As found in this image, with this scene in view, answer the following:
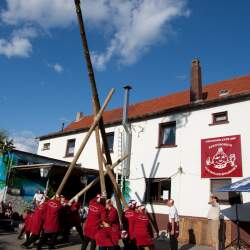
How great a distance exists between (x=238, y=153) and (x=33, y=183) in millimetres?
10925

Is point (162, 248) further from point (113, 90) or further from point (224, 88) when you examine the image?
point (224, 88)

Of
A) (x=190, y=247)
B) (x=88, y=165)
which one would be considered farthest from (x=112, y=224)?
(x=88, y=165)

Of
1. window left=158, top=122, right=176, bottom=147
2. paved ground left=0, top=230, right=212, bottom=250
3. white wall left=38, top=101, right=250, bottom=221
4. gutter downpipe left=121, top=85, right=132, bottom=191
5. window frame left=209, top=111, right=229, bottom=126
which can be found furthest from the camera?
gutter downpipe left=121, top=85, right=132, bottom=191

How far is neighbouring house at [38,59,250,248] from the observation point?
14273mm

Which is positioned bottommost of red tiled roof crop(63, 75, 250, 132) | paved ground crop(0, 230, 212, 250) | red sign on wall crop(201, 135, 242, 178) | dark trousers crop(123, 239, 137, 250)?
paved ground crop(0, 230, 212, 250)

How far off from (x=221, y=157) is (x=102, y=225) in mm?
8282

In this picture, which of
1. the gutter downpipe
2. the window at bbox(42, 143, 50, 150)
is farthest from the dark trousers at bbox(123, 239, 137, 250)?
the window at bbox(42, 143, 50, 150)

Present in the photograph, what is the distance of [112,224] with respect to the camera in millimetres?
8602

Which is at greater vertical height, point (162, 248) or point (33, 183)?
point (33, 183)

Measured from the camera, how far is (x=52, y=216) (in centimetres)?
1037

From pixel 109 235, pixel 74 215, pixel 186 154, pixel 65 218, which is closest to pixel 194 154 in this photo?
pixel 186 154

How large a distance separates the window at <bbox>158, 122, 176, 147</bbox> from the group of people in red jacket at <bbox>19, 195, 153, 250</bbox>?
25.2ft

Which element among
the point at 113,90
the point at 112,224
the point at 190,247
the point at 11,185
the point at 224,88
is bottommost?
the point at 190,247

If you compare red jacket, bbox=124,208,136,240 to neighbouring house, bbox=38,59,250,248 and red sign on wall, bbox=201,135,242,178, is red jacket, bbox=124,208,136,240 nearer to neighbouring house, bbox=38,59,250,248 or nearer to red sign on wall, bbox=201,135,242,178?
neighbouring house, bbox=38,59,250,248
